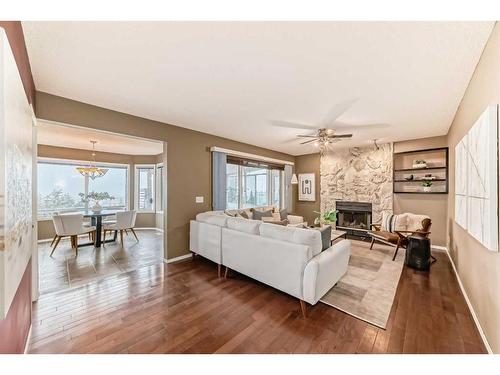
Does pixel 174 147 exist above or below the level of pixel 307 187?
above

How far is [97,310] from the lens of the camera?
2.23 metres

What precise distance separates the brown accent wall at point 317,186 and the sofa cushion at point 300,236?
14.5 ft

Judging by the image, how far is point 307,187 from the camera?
6.89 m

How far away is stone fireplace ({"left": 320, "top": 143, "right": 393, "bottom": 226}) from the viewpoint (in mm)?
5215

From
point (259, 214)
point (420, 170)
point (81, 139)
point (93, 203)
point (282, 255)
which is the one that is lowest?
point (282, 255)

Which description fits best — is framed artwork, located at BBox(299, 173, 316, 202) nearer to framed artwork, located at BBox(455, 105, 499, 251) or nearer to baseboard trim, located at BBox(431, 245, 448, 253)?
baseboard trim, located at BBox(431, 245, 448, 253)

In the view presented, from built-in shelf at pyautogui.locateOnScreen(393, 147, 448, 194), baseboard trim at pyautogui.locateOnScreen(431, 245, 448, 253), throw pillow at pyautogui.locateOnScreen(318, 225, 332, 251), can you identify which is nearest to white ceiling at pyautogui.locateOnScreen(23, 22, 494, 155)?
throw pillow at pyautogui.locateOnScreen(318, 225, 332, 251)

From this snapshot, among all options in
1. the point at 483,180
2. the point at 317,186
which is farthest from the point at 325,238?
the point at 317,186

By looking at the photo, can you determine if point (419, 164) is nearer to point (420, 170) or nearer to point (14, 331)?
point (420, 170)

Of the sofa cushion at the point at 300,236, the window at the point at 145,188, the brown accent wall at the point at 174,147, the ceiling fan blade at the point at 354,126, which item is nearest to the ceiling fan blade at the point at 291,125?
the ceiling fan blade at the point at 354,126

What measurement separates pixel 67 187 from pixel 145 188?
2045 mm
